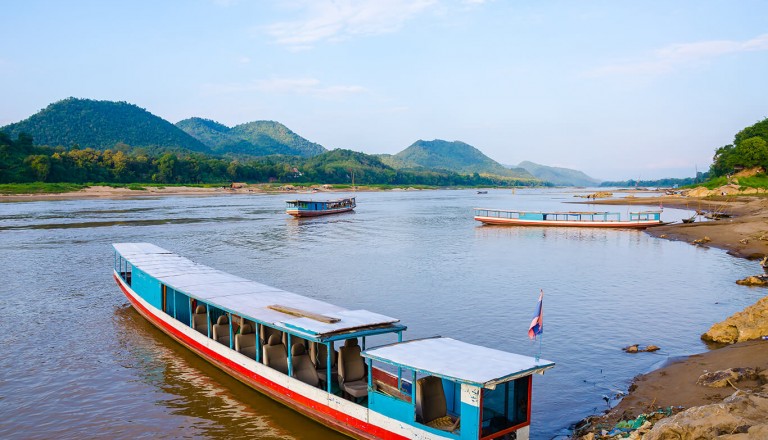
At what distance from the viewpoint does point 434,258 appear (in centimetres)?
4209

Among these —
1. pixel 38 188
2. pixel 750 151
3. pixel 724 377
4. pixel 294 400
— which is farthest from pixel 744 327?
pixel 38 188

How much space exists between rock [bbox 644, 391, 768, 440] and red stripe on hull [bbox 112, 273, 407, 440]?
5.31m

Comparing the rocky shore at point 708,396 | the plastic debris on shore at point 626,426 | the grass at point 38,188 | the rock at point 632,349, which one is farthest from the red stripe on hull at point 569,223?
the grass at point 38,188

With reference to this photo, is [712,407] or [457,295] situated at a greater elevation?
[712,407]

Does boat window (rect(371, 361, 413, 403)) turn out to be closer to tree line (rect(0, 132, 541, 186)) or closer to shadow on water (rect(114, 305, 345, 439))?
shadow on water (rect(114, 305, 345, 439))

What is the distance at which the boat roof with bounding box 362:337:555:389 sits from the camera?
10.2 m

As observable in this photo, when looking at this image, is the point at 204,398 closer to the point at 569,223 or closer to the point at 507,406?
the point at 507,406

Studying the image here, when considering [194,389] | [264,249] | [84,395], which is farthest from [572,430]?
[264,249]

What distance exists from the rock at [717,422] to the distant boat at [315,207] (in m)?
69.1

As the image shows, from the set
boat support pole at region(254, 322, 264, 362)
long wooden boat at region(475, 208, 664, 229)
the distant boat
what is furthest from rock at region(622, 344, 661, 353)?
the distant boat

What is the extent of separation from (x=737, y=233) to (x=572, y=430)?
44.9 meters

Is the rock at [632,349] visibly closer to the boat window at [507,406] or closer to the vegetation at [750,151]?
the boat window at [507,406]

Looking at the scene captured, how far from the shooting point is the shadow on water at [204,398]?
13781mm

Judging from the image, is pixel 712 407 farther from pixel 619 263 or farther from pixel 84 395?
pixel 619 263
